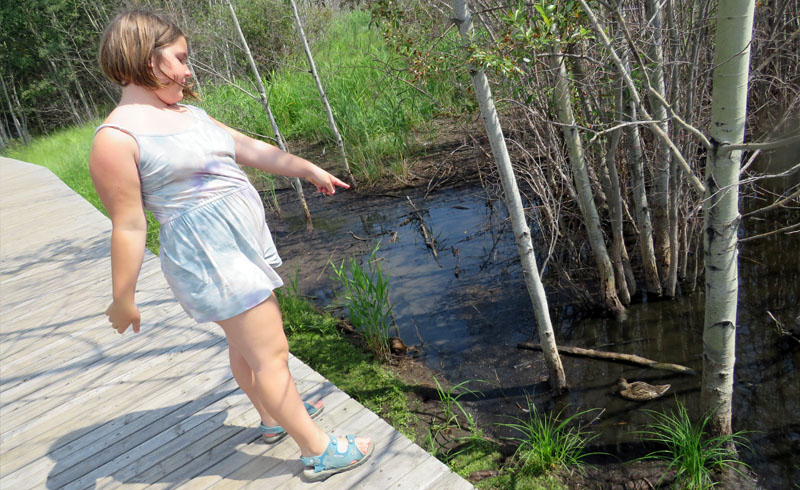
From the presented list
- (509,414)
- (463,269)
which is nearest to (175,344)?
(509,414)

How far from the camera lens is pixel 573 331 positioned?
149 inches

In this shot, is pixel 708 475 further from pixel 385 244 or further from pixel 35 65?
pixel 35 65

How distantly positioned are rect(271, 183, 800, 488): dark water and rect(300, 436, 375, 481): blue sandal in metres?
1.13

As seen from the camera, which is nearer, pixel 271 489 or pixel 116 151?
pixel 116 151

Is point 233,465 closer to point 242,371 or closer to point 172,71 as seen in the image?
point 242,371

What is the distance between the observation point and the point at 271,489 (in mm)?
2047

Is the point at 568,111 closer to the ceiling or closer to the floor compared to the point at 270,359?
closer to the ceiling

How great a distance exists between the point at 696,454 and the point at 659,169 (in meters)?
1.77

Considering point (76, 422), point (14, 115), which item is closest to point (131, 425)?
point (76, 422)

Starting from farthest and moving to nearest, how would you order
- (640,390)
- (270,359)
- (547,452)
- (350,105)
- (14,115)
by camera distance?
(14,115)
(350,105)
(640,390)
(547,452)
(270,359)

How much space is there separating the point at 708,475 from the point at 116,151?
2.71 meters

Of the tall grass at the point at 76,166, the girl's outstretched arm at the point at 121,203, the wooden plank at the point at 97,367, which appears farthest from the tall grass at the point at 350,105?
the girl's outstretched arm at the point at 121,203

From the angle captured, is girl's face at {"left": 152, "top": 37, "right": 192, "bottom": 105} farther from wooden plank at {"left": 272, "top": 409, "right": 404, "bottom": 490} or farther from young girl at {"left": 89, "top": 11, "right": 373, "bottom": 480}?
wooden plank at {"left": 272, "top": 409, "right": 404, "bottom": 490}

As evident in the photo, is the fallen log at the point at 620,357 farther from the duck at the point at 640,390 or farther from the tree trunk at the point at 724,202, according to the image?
the tree trunk at the point at 724,202
